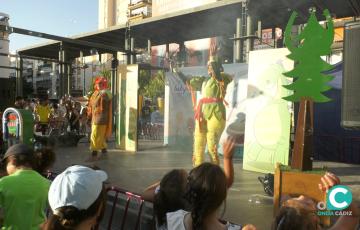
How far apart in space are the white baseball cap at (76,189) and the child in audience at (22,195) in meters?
0.85

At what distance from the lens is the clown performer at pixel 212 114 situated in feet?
20.8

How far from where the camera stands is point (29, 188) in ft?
9.16

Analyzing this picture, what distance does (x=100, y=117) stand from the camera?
829 cm

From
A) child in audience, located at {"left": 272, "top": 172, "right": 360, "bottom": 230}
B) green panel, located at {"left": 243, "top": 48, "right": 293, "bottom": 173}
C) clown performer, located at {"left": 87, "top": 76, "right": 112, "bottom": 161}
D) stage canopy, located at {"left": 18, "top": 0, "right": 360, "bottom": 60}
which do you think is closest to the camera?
child in audience, located at {"left": 272, "top": 172, "right": 360, "bottom": 230}

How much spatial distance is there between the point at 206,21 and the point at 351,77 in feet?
27.6

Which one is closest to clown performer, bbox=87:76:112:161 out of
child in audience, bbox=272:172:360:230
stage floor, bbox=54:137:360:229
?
stage floor, bbox=54:137:360:229

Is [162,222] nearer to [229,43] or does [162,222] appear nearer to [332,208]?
[332,208]

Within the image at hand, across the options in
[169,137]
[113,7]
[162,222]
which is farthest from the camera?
[113,7]

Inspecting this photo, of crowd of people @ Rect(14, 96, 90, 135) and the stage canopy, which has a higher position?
the stage canopy

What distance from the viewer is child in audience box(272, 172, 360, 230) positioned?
1.89 meters

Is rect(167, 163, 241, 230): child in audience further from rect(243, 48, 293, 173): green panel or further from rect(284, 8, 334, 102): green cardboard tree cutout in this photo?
rect(243, 48, 293, 173): green panel

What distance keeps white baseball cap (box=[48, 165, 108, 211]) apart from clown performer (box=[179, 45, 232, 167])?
4.39 m

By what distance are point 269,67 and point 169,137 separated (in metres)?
4.68

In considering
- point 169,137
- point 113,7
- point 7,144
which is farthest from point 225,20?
point 113,7
